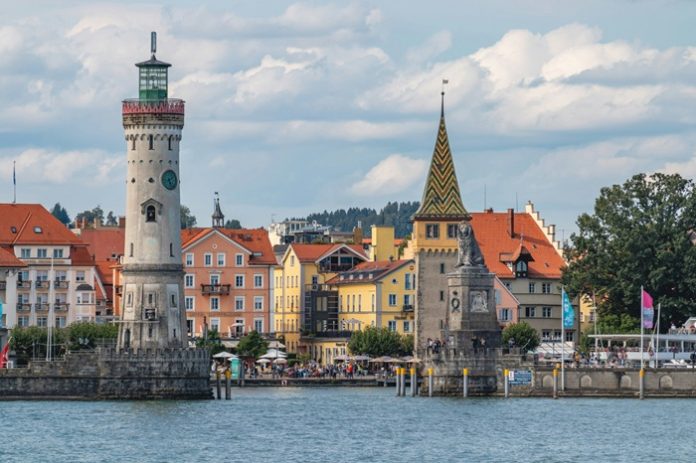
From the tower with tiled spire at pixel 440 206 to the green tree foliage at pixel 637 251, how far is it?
9.87m

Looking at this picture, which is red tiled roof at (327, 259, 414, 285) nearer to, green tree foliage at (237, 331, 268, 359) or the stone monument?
green tree foliage at (237, 331, 268, 359)

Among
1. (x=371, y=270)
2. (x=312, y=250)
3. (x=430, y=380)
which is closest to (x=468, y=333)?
(x=430, y=380)

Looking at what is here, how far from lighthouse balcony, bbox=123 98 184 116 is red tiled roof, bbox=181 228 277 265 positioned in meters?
53.8

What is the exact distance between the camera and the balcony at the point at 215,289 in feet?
587

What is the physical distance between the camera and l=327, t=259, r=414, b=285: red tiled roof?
176125 millimetres

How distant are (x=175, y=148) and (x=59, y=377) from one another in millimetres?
13608

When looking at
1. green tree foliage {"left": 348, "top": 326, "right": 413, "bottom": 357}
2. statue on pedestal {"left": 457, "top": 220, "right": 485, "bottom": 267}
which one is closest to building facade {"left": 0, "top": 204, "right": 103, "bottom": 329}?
green tree foliage {"left": 348, "top": 326, "right": 413, "bottom": 357}

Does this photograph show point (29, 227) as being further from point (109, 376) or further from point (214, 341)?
point (109, 376)

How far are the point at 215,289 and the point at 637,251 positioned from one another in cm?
3668

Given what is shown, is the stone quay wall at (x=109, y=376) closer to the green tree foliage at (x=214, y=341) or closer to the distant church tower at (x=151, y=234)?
the distant church tower at (x=151, y=234)

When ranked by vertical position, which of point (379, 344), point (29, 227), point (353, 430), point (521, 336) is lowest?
point (353, 430)

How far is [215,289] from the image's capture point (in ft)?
588

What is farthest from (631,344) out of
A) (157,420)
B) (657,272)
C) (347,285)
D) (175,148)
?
(157,420)

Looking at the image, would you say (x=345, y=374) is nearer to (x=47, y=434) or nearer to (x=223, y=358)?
(x=223, y=358)
